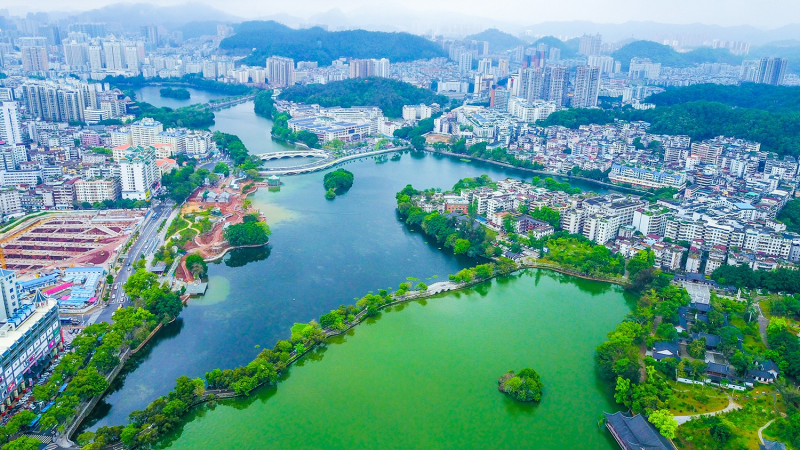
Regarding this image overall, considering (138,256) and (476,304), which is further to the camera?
(138,256)

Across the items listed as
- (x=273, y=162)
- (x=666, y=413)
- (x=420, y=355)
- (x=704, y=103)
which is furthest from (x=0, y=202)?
(x=704, y=103)

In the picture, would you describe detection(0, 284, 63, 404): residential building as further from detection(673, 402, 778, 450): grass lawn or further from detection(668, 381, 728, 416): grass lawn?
detection(668, 381, 728, 416): grass lawn

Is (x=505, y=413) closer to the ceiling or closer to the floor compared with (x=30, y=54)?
closer to the floor

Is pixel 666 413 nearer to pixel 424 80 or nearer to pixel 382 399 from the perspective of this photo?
pixel 382 399

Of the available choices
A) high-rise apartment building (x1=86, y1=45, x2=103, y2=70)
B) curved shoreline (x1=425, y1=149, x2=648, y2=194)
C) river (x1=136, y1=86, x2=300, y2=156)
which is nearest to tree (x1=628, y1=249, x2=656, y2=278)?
curved shoreline (x1=425, y1=149, x2=648, y2=194)

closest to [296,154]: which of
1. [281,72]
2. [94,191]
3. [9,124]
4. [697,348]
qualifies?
[94,191]

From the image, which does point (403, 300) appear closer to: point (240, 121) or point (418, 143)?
point (418, 143)

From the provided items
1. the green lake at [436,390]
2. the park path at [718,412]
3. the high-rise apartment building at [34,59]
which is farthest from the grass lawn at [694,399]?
the high-rise apartment building at [34,59]
